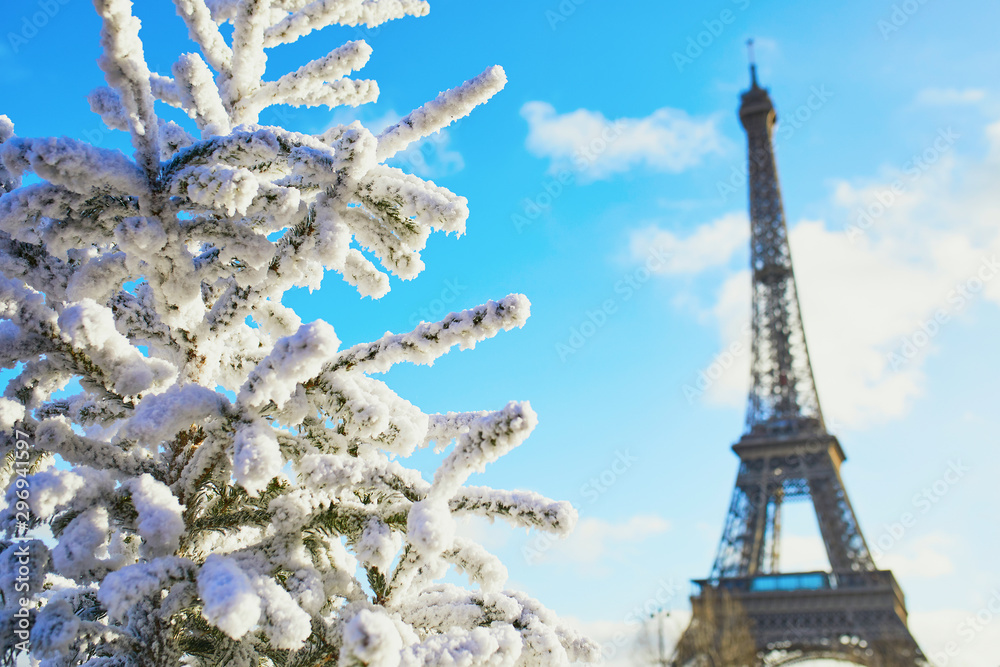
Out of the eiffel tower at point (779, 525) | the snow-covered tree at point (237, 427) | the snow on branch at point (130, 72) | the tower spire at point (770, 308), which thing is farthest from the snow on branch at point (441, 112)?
the tower spire at point (770, 308)

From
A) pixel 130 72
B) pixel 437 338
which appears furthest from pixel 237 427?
pixel 130 72

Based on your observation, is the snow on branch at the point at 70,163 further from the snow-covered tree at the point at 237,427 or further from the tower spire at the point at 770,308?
the tower spire at the point at 770,308

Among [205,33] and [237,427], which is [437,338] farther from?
[205,33]

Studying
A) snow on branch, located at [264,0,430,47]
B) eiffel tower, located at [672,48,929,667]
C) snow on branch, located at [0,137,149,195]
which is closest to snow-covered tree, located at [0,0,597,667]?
snow on branch, located at [0,137,149,195]

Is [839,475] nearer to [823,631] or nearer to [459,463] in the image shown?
[823,631]

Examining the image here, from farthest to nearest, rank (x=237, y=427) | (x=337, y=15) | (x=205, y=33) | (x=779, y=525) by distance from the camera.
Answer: (x=779, y=525) → (x=337, y=15) → (x=205, y=33) → (x=237, y=427)
